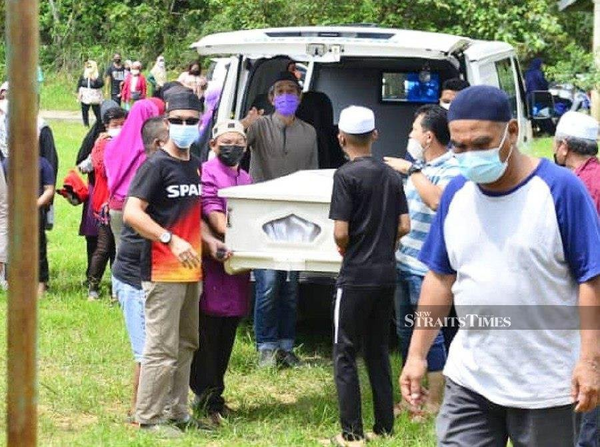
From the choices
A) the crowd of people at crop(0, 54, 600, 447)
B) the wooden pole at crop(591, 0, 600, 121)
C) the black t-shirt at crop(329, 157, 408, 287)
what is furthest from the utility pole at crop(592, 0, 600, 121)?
the black t-shirt at crop(329, 157, 408, 287)

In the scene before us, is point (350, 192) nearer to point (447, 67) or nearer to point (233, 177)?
point (233, 177)

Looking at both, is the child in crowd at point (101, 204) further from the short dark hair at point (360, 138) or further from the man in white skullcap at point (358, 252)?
the man in white skullcap at point (358, 252)

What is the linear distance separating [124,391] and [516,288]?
160 inches

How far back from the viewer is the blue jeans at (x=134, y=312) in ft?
23.6

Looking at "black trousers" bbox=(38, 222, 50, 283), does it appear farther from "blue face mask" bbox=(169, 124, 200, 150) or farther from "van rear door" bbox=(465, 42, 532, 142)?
"blue face mask" bbox=(169, 124, 200, 150)

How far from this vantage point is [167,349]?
6.94 metres

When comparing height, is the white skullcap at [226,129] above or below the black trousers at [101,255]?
above

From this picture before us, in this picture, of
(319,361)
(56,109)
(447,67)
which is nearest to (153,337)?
(319,361)

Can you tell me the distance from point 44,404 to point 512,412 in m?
3.95

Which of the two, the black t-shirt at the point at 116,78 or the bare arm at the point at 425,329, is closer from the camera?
the bare arm at the point at 425,329

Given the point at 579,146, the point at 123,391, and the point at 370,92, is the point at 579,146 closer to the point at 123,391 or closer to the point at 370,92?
the point at 123,391

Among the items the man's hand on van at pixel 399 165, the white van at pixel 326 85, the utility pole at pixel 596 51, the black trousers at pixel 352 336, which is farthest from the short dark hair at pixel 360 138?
the utility pole at pixel 596 51

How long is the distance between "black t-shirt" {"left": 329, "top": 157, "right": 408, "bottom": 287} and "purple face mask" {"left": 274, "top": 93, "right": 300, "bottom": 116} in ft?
7.88

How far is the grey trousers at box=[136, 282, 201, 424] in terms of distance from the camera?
6.89 metres
